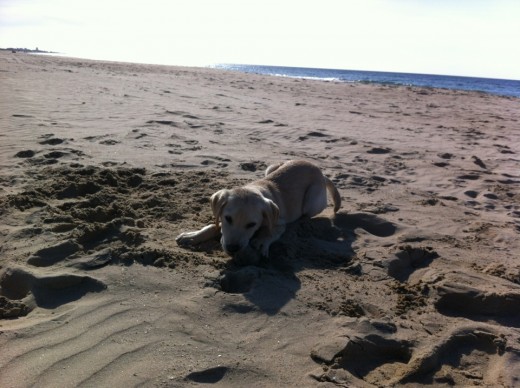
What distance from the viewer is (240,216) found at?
476cm

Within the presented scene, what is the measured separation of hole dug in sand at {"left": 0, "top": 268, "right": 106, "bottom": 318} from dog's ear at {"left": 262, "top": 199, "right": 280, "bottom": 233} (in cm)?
179

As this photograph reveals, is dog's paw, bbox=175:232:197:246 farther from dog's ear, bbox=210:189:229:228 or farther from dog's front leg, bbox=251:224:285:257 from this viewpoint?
dog's front leg, bbox=251:224:285:257

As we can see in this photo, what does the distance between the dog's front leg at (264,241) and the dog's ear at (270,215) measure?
78 mm

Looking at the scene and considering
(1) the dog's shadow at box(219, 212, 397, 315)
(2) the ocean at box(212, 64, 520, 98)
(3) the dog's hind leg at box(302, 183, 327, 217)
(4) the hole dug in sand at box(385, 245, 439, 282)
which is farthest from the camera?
(2) the ocean at box(212, 64, 520, 98)

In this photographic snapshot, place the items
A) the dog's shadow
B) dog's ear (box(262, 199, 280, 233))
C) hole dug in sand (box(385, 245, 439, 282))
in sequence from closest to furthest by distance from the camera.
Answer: the dog's shadow, hole dug in sand (box(385, 245, 439, 282)), dog's ear (box(262, 199, 280, 233))

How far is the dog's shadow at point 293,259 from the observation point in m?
3.97

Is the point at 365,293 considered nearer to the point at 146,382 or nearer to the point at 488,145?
the point at 146,382

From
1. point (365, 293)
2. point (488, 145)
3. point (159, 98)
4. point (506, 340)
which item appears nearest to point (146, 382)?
point (365, 293)

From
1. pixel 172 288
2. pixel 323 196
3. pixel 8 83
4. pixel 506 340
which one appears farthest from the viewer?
pixel 8 83

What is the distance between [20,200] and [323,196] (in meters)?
3.44

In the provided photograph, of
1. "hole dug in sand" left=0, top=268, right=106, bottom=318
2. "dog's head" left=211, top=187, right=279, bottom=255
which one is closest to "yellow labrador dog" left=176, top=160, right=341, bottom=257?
"dog's head" left=211, top=187, right=279, bottom=255

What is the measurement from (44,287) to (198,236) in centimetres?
155

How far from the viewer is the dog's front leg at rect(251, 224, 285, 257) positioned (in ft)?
15.7

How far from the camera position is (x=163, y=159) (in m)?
7.54
